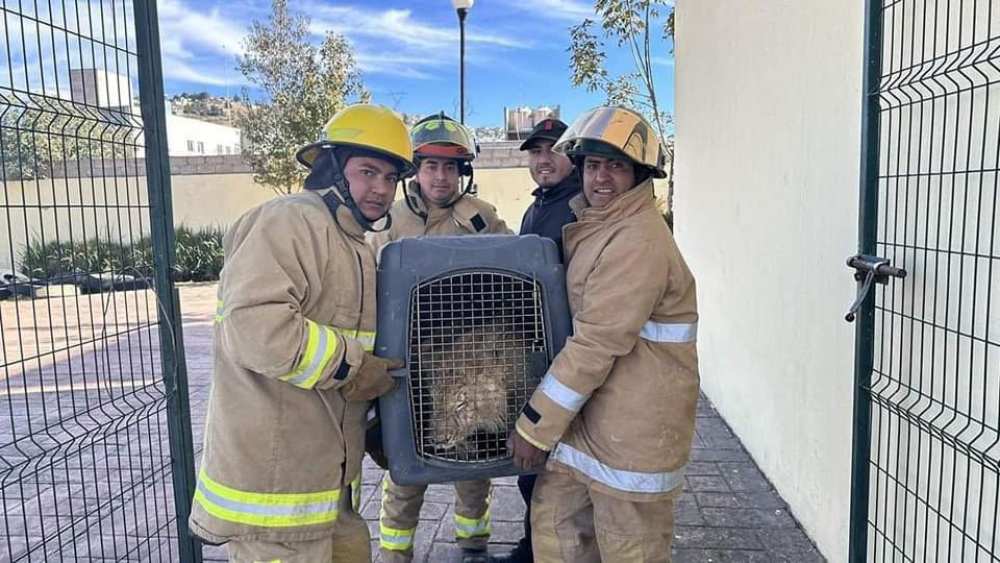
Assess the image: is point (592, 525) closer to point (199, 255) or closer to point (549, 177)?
point (549, 177)

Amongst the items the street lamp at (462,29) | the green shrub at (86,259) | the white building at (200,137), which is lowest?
the green shrub at (86,259)

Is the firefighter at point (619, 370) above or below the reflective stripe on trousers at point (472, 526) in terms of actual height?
above

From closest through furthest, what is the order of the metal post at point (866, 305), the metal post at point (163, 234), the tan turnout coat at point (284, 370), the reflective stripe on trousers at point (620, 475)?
the tan turnout coat at point (284, 370) < the reflective stripe on trousers at point (620, 475) < the metal post at point (866, 305) < the metal post at point (163, 234)

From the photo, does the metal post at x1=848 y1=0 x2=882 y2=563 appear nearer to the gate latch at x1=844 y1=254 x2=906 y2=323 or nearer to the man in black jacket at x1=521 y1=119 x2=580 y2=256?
the gate latch at x1=844 y1=254 x2=906 y2=323

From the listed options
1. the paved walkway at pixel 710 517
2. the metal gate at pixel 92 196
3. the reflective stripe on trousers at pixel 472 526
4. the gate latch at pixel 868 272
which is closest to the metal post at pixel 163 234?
the metal gate at pixel 92 196

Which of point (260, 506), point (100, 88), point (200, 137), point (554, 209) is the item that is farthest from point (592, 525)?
point (200, 137)

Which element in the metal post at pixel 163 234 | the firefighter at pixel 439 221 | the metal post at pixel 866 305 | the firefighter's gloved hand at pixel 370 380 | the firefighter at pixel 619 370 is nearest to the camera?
the firefighter's gloved hand at pixel 370 380

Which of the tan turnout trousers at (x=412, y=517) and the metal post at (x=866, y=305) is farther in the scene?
the tan turnout trousers at (x=412, y=517)

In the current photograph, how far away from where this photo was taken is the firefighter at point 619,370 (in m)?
2.06

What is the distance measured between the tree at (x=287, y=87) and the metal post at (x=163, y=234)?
1154cm

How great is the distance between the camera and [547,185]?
3098 mm

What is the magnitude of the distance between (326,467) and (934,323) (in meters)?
1.95

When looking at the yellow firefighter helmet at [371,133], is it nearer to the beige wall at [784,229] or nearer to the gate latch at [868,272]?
the gate latch at [868,272]

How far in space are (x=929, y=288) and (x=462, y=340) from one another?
1498 mm
